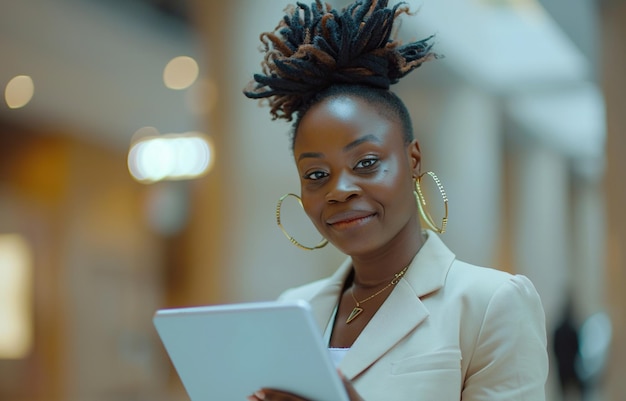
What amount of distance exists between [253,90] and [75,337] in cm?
628

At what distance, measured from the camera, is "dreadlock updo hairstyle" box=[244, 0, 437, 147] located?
2.17 metres

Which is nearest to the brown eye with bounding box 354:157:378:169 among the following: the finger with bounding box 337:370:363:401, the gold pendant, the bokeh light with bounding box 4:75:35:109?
the gold pendant

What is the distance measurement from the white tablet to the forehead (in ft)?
1.61

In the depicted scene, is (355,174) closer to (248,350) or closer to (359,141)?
(359,141)

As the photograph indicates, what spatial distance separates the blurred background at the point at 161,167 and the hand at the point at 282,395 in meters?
3.46

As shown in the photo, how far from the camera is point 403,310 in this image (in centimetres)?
209

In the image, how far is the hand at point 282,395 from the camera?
1.78m

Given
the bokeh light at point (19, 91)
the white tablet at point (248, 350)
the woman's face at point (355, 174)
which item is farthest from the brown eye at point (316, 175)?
the bokeh light at point (19, 91)

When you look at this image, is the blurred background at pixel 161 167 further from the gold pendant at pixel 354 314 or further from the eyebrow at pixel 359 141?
the eyebrow at pixel 359 141

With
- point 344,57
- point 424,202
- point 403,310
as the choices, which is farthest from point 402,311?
point 344,57

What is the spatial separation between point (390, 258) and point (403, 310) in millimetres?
168

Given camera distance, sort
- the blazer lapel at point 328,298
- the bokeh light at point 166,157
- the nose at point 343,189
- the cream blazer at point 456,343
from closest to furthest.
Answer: the cream blazer at point 456,343 → the nose at point 343,189 → the blazer lapel at point 328,298 → the bokeh light at point 166,157

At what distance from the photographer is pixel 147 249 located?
30.0 ft

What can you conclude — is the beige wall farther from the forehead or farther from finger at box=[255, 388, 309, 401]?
finger at box=[255, 388, 309, 401]
